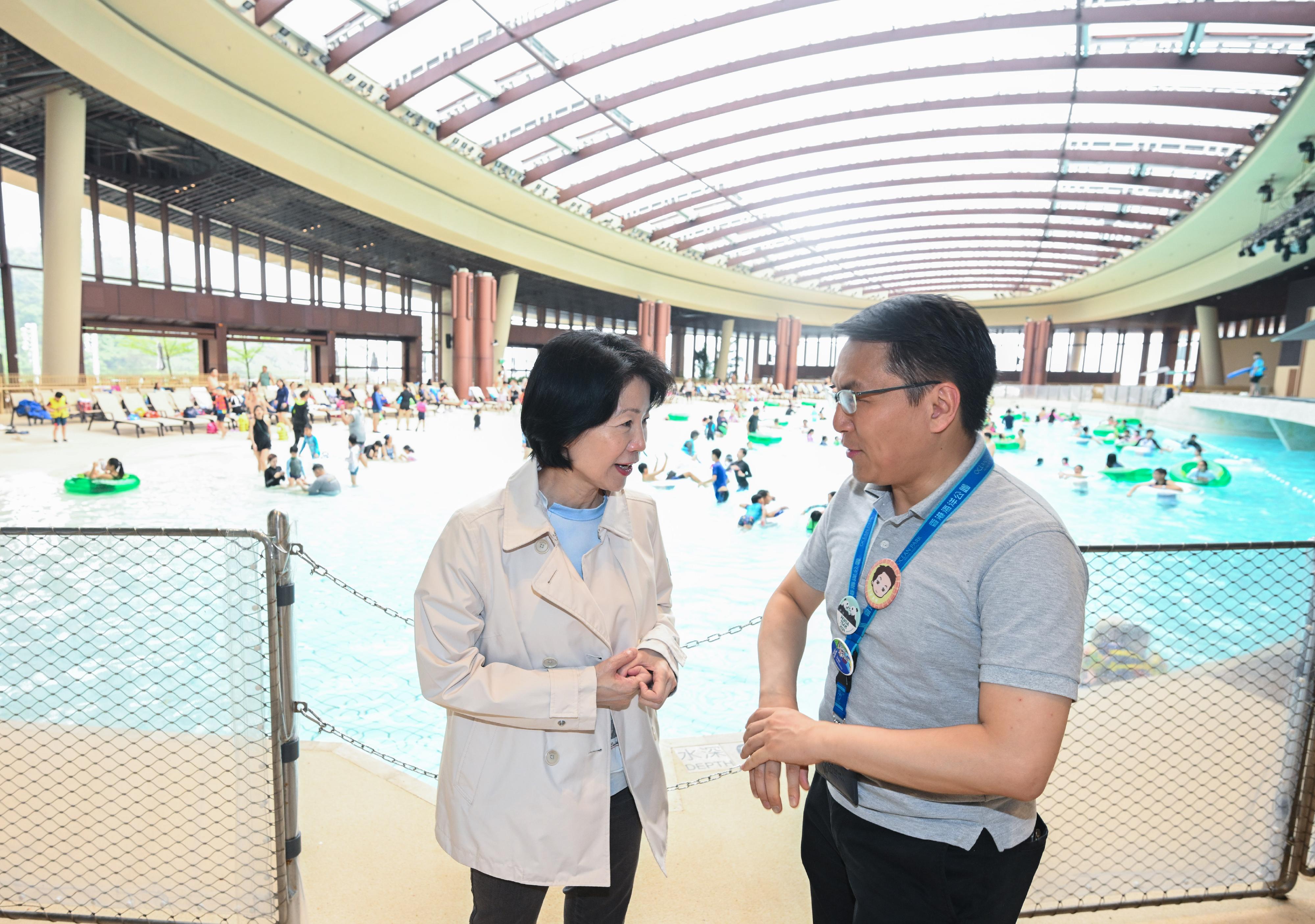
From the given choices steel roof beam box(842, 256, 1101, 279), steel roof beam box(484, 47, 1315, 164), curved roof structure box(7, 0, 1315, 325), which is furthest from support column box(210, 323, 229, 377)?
steel roof beam box(842, 256, 1101, 279)

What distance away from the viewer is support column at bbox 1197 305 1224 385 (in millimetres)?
35750

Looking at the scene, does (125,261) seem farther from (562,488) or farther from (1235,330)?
(1235,330)

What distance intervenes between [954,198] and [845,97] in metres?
10.4

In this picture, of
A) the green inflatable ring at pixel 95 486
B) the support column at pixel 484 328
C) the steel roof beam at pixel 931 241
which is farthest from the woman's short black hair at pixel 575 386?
the steel roof beam at pixel 931 241

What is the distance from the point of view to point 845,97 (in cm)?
1994

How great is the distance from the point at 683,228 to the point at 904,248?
12790 mm

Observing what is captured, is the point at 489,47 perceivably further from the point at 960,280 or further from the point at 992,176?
the point at 960,280

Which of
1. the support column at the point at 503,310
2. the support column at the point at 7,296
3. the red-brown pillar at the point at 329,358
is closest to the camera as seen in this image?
the support column at the point at 7,296

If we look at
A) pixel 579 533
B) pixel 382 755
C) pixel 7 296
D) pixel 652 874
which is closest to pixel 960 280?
pixel 7 296

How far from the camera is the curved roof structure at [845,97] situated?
14867 millimetres

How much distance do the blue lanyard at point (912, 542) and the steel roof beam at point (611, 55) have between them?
16.3 meters

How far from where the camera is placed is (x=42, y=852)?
248cm

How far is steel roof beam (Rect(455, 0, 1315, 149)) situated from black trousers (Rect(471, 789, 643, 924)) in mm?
17018

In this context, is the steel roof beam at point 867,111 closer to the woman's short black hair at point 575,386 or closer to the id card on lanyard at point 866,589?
the woman's short black hair at point 575,386
